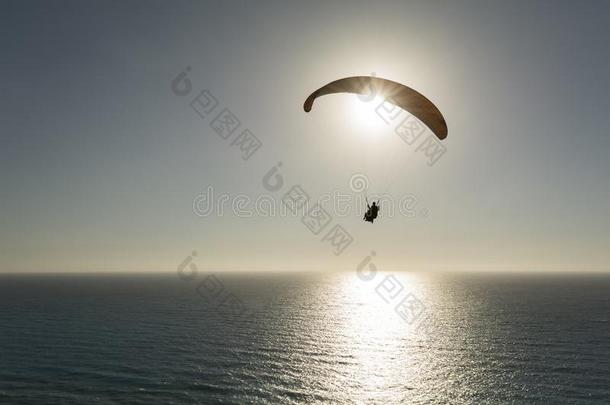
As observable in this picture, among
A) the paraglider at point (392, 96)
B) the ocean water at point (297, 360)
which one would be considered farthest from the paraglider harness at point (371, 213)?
the ocean water at point (297, 360)

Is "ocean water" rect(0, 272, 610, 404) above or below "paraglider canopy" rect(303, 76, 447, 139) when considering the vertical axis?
below

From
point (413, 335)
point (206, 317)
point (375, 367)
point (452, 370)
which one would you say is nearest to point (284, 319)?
point (206, 317)

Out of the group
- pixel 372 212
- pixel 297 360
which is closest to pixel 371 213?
pixel 372 212

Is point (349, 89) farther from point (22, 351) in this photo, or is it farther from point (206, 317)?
point (206, 317)

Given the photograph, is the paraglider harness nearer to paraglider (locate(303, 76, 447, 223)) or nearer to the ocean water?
paraglider (locate(303, 76, 447, 223))

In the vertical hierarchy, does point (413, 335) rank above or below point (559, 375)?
above

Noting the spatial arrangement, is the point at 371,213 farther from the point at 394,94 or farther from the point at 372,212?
the point at 394,94

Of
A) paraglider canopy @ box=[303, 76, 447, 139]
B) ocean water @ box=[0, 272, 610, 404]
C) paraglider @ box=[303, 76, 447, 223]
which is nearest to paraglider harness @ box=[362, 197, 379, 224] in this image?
paraglider @ box=[303, 76, 447, 223]
